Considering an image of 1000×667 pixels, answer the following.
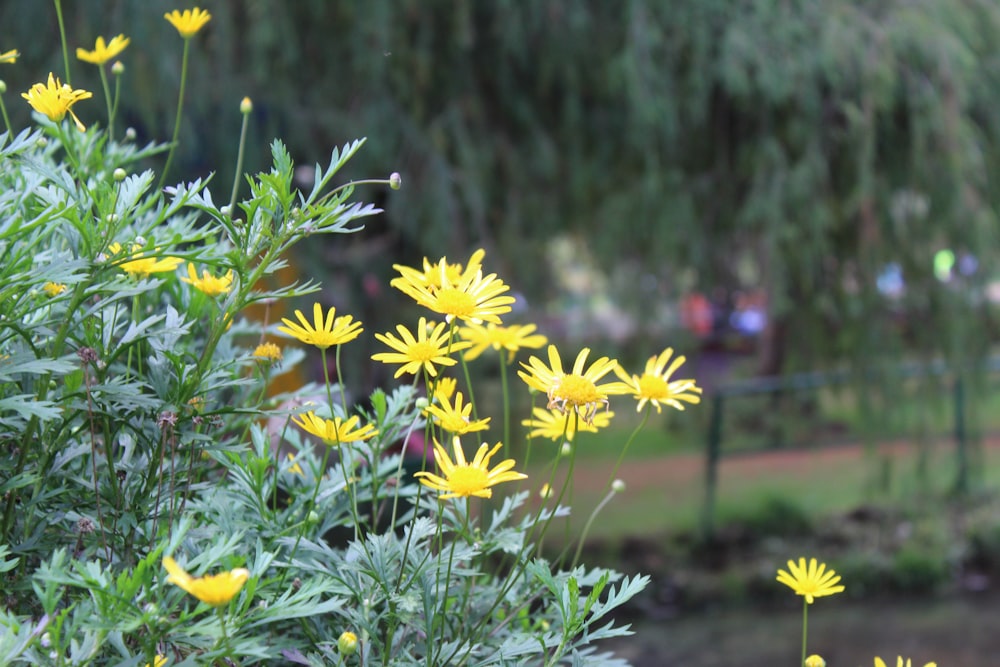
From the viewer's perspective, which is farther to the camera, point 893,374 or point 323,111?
point 893,374

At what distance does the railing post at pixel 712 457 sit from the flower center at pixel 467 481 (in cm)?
510

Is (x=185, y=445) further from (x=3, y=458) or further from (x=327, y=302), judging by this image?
(x=327, y=302)

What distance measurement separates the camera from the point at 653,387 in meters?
1.02

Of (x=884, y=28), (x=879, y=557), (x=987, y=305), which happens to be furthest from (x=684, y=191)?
(x=879, y=557)

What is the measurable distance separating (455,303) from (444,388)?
145 millimetres

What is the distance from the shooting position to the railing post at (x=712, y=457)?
5828 mm

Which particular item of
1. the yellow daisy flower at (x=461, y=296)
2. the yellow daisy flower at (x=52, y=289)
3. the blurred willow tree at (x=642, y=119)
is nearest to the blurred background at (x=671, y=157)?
the blurred willow tree at (x=642, y=119)

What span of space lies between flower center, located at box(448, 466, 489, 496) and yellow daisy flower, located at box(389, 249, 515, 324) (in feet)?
0.45

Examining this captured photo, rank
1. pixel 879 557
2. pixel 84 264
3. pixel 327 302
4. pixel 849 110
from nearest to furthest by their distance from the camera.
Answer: pixel 84 264, pixel 849 110, pixel 327 302, pixel 879 557

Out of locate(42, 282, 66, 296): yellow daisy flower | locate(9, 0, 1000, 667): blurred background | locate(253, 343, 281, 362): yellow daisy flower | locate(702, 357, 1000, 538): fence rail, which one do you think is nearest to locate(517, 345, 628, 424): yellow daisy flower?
locate(253, 343, 281, 362): yellow daisy flower

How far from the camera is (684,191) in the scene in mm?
4270

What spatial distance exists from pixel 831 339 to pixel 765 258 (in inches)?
27.9

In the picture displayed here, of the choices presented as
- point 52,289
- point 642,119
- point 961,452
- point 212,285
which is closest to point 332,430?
point 212,285

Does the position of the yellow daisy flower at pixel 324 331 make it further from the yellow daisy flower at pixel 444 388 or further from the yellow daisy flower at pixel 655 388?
the yellow daisy flower at pixel 655 388
